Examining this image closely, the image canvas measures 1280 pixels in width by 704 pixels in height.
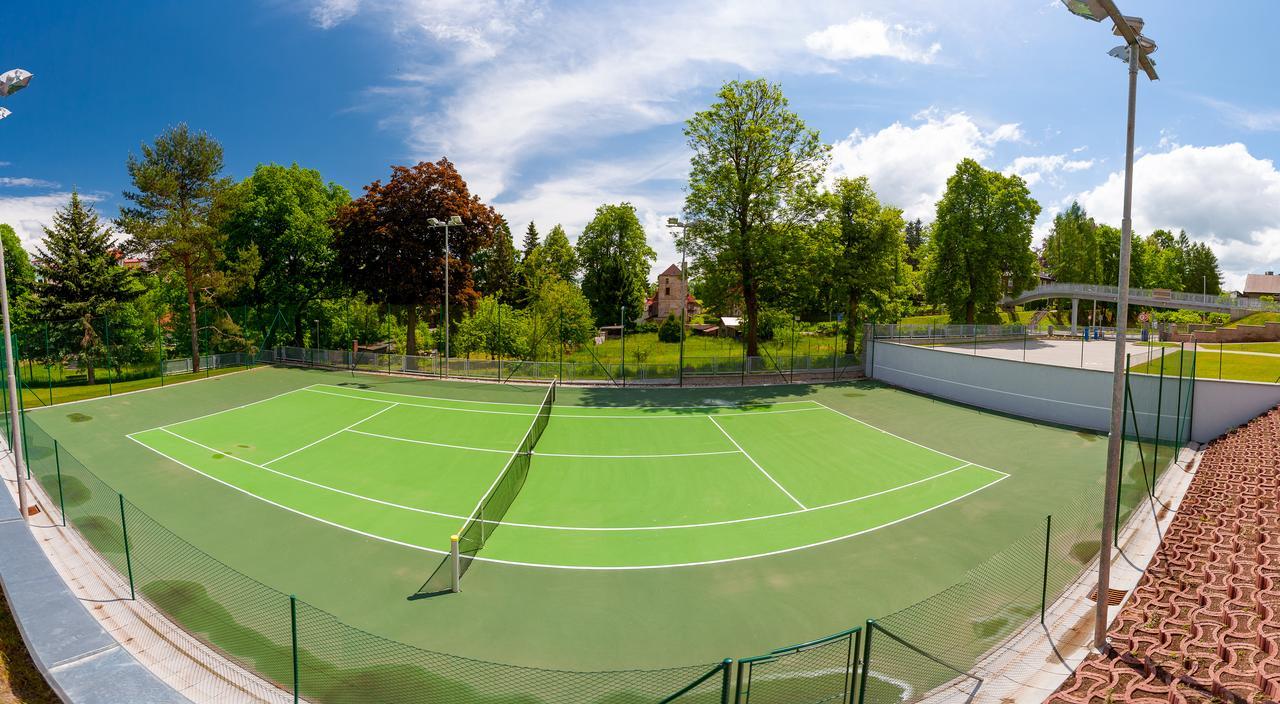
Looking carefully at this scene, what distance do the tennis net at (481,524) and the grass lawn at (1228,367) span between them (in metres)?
24.6

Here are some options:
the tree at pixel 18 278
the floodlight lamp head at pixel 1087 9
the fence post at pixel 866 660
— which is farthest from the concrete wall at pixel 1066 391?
the tree at pixel 18 278

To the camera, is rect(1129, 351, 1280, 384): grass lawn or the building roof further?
the building roof

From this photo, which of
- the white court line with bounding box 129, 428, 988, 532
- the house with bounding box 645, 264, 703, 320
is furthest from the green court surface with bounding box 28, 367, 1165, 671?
the house with bounding box 645, 264, 703, 320

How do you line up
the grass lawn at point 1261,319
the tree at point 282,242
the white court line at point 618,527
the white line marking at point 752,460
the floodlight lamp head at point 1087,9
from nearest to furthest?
1. the floodlight lamp head at point 1087,9
2. the white court line at point 618,527
3. the white line marking at point 752,460
4. the tree at point 282,242
5. the grass lawn at point 1261,319

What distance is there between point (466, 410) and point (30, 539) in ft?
48.6

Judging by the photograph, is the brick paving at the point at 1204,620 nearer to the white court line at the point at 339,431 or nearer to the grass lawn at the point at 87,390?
the white court line at the point at 339,431

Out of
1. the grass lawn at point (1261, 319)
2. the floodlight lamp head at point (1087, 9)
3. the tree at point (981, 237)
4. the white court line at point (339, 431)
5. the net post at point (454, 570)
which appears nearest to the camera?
the floodlight lamp head at point (1087, 9)

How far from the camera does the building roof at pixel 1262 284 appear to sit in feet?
274

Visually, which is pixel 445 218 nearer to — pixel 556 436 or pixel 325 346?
pixel 325 346

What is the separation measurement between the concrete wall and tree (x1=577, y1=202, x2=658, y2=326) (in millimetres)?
36996

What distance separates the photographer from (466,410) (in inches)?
966

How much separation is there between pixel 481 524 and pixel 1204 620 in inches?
479

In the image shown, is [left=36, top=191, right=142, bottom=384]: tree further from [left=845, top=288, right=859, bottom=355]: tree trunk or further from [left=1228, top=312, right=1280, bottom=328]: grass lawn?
[left=1228, top=312, right=1280, bottom=328]: grass lawn

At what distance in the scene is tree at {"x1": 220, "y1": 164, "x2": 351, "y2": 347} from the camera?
3925 cm
